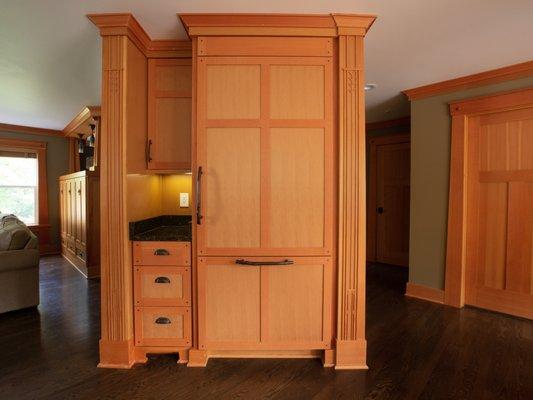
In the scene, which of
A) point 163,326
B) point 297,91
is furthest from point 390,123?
point 163,326

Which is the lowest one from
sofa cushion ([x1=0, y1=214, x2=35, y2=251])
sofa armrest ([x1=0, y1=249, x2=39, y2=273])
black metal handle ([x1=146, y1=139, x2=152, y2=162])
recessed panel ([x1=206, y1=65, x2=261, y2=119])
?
sofa armrest ([x1=0, y1=249, x2=39, y2=273])

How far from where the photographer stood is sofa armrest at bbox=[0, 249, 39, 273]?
284 cm

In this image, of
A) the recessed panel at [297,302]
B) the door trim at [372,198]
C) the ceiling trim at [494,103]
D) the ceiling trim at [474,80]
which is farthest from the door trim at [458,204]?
the recessed panel at [297,302]

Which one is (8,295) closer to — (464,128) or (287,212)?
(287,212)

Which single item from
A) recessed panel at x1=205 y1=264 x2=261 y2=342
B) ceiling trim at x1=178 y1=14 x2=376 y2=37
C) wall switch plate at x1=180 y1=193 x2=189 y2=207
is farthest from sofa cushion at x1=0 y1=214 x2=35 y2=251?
ceiling trim at x1=178 y1=14 x2=376 y2=37

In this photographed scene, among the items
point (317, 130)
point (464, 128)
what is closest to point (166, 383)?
point (317, 130)

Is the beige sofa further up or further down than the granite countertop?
further down

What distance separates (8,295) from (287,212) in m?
2.96

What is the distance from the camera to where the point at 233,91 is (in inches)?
79.4

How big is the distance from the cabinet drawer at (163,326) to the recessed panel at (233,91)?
142 centimetres

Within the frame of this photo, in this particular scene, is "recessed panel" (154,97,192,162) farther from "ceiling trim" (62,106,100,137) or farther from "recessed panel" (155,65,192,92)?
"ceiling trim" (62,106,100,137)

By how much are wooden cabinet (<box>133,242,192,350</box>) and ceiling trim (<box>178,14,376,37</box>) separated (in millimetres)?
1515

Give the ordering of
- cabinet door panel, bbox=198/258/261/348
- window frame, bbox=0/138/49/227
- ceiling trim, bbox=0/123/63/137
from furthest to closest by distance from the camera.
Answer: window frame, bbox=0/138/49/227, ceiling trim, bbox=0/123/63/137, cabinet door panel, bbox=198/258/261/348

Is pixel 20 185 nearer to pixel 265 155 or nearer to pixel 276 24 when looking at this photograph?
pixel 265 155
